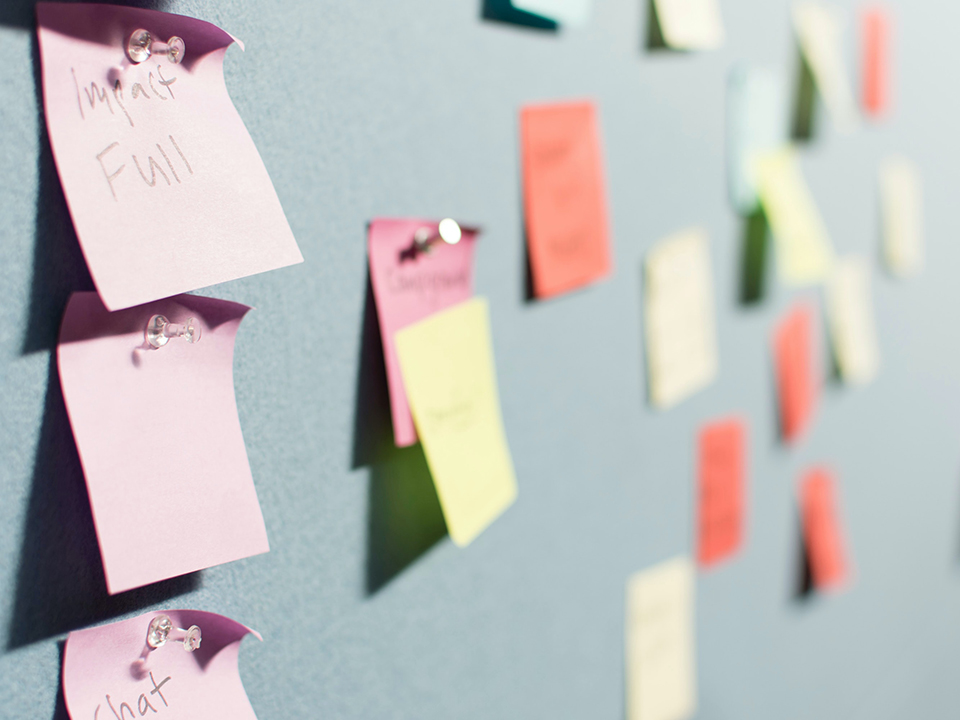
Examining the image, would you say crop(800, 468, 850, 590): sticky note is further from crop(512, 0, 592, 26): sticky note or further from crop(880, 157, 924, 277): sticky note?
crop(512, 0, 592, 26): sticky note

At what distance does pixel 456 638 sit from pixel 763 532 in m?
0.38

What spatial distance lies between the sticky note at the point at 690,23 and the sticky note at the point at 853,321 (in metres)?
0.30

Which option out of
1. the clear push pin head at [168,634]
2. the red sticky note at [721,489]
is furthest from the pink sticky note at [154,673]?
the red sticky note at [721,489]

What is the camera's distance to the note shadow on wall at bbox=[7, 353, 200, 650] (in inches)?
9.1

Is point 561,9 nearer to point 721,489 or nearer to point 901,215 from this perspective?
point 721,489

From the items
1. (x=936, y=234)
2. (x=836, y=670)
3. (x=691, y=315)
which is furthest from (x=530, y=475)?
(x=936, y=234)

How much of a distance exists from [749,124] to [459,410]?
1.20 ft

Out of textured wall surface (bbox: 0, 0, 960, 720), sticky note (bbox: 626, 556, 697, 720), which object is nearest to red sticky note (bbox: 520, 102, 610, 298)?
textured wall surface (bbox: 0, 0, 960, 720)

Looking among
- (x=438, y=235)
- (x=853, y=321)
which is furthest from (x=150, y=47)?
(x=853, y=321)

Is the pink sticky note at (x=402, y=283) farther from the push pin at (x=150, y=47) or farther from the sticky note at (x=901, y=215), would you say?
the sticky note at (x=901, y=215)

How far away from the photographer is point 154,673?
0.26 m

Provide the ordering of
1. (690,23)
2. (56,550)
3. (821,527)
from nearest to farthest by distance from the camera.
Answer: (56,550) → (690,23) → (821,527)

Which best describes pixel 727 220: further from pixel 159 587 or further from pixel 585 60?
pixel 159 587

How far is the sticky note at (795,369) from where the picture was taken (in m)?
0.65
